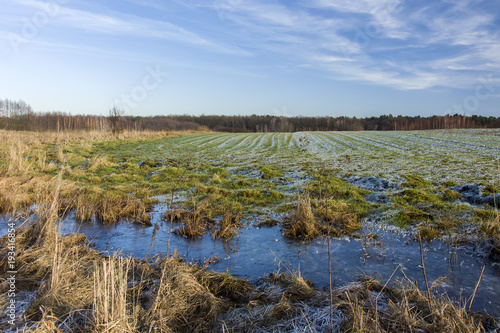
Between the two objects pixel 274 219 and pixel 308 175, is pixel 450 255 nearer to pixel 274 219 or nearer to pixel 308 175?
pixel 274 219

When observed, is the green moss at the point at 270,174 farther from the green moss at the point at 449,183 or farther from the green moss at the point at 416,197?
the green moss at the point at 449,183

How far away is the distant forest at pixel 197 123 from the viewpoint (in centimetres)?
3544

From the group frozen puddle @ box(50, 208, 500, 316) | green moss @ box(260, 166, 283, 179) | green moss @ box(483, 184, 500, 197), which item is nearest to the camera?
frozen puddle @ box(50, 208, 500, 316)

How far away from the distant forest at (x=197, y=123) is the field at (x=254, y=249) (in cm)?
1942

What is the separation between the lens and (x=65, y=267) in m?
3.96

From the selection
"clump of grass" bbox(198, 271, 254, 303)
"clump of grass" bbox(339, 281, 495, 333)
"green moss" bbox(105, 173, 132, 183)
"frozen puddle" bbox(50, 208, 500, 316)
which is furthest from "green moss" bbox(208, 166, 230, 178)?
"clump of grass" bbox(339, 281, 495, 333)

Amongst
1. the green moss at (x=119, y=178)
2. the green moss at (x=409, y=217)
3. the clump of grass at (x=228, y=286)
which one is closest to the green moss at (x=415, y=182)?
the green moss at (x=409, y=217)

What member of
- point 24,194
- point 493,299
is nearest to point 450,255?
point 493,299

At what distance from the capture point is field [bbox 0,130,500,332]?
3.30 metres

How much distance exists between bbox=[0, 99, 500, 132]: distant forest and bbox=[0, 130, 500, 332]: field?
19424 millimetres

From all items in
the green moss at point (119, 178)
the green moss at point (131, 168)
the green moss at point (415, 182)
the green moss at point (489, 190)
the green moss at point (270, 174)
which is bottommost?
the green moss at point (119, 178)

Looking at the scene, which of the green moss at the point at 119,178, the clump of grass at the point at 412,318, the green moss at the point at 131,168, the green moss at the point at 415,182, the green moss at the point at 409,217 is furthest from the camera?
the green moss at the point at 131,168

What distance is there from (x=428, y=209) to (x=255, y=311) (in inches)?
237

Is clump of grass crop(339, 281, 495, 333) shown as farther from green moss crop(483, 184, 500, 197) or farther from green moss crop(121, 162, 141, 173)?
green moss crop(121, 162, 141, 173)
